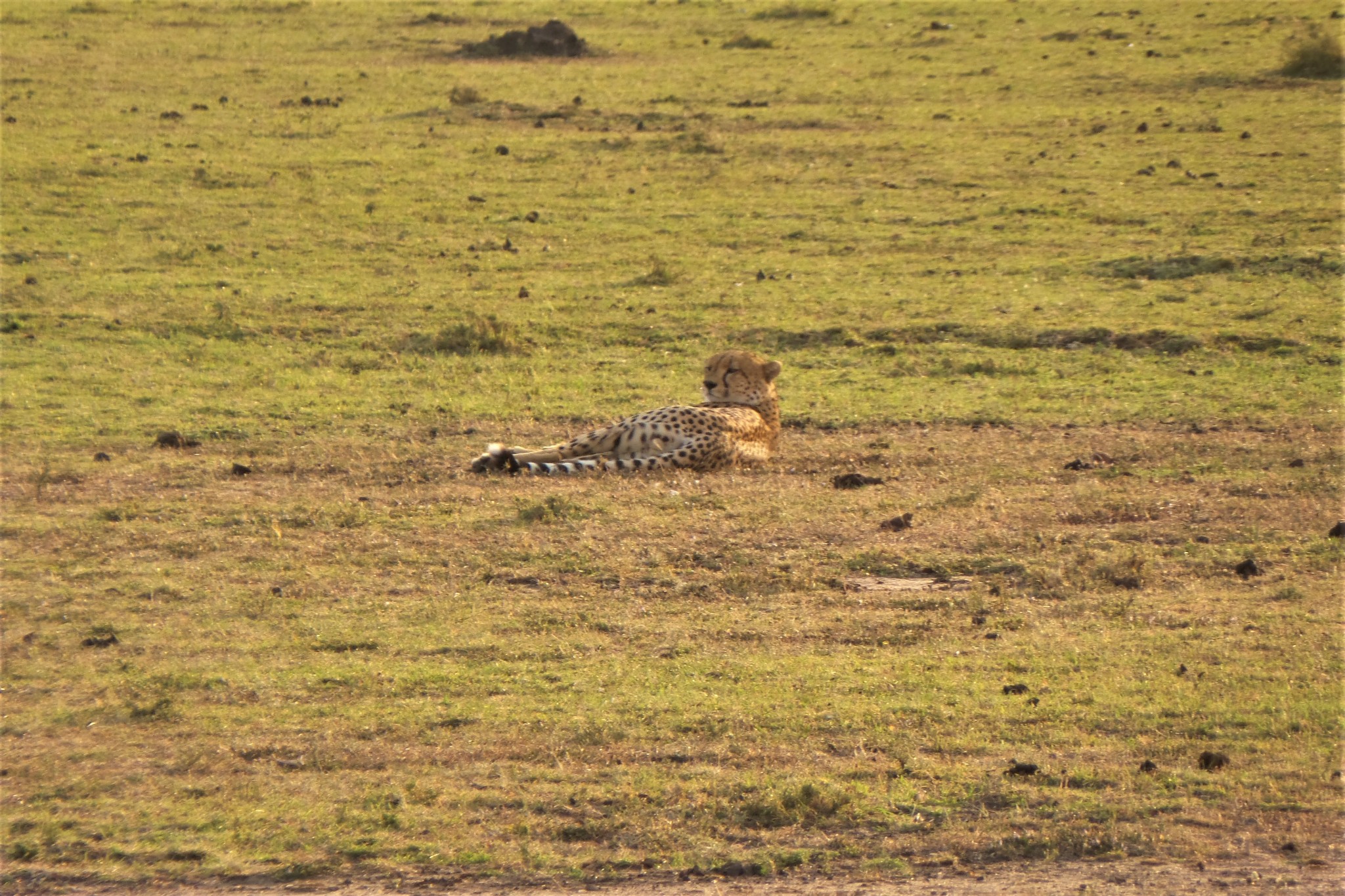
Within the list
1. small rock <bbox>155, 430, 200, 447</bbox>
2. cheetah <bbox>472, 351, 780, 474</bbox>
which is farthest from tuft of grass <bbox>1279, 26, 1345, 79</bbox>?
small rock <bbox>155, 430, 200, 447</bbox>

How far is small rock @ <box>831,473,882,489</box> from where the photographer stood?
887 cm

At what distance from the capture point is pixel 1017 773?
515cm

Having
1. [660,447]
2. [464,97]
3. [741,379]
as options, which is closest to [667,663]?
[660,447]

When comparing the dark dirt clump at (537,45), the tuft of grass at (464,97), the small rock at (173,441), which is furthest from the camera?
the dark dirt clump at (537,45)

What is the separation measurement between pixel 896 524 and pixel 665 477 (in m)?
1.66

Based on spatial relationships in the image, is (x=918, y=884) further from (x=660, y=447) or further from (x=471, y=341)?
(x=471, y=341)

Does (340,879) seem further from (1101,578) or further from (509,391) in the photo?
(509,391)

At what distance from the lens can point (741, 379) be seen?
1002 centimetres

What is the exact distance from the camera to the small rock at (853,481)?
8867 mm

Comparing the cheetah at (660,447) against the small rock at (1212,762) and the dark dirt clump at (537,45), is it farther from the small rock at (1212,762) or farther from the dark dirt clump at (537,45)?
the dark dirt clump at (537,45)

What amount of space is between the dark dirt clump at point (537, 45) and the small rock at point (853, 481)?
16.2m

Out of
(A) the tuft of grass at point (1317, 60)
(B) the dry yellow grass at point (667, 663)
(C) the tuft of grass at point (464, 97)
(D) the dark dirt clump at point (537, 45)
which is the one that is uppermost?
(D) the dark dirt clump at point (537, 45)

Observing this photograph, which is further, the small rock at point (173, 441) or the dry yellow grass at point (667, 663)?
the small rock at point (173, 441)

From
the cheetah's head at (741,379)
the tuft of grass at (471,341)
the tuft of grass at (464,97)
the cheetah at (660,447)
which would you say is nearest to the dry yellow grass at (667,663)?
the cheetah at (660,447)
